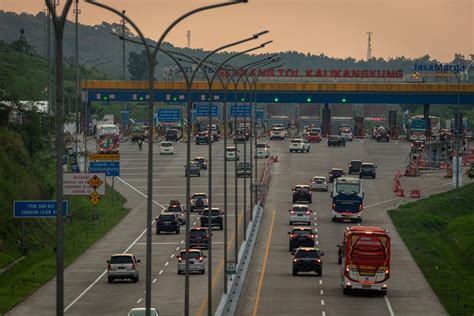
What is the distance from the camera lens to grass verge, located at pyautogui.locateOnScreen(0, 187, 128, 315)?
76.9 m

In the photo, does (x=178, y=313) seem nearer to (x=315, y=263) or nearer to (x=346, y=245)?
(x=346, y=245)

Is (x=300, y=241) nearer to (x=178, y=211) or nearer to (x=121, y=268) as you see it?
(x=121, y=268)

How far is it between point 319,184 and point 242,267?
5366cm

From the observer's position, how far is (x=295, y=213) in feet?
371

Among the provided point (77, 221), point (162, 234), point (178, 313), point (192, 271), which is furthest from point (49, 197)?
point (178, 313)

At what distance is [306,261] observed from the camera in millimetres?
84125

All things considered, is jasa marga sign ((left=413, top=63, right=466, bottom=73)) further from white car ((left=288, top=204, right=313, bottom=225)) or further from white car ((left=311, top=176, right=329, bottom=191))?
white car ((left=288, top=204, right=313, bottom=225))

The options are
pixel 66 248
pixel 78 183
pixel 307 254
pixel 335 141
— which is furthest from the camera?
pixel 335 141

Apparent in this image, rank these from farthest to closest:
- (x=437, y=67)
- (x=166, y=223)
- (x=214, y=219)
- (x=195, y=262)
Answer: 1. (x=437, y=67)
2. (x=214, y=219)
3. (x=166, y=223)
4. (x=195, y=262)

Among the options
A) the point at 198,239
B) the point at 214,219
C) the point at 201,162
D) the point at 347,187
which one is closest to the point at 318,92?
the point at 201,162

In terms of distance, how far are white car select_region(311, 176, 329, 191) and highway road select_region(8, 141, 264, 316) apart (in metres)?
7.03

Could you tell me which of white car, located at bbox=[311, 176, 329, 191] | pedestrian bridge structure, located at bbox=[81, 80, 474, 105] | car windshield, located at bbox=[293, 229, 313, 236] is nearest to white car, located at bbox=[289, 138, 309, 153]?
pedestrian bridge structure, located at bbox=[81, 80, 474, 105]

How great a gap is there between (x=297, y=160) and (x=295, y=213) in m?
Answer: 56.5

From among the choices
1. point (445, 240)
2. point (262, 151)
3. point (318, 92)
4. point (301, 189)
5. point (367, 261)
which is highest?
point (318, 92)
